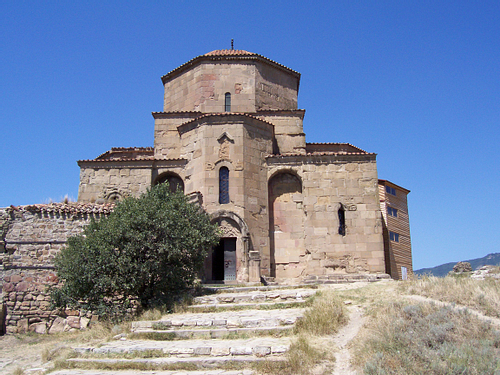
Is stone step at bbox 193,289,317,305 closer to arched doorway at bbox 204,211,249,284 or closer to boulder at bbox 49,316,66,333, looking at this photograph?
arched doorway at bbox 204,211,249,284

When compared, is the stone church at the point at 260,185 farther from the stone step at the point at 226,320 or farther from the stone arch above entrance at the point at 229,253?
the stone step at the point at 226,320

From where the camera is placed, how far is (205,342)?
8859 mm

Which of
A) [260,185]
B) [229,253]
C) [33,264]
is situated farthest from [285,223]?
[33,264]

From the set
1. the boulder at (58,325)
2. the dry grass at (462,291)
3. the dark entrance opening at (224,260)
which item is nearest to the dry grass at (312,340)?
the dry grass at (462,291)

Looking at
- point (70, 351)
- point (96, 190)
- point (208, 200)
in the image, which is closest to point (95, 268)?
point (70, 351)

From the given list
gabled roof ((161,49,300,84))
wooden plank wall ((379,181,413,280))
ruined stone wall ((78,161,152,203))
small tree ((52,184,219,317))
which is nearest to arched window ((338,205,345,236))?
wooden plank wall ((379,181,413,280))

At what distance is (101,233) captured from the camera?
40.4 ft

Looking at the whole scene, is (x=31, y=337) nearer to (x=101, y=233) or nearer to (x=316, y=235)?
(x=101, y=233)

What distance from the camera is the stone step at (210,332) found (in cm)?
897

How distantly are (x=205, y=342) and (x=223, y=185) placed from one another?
345 inches

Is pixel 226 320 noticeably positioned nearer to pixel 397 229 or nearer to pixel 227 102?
pixel 227 102

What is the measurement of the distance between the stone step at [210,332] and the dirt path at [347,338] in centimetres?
107

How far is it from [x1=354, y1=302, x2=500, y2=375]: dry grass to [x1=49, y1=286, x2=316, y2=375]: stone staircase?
158cm

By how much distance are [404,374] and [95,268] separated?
856 cm
